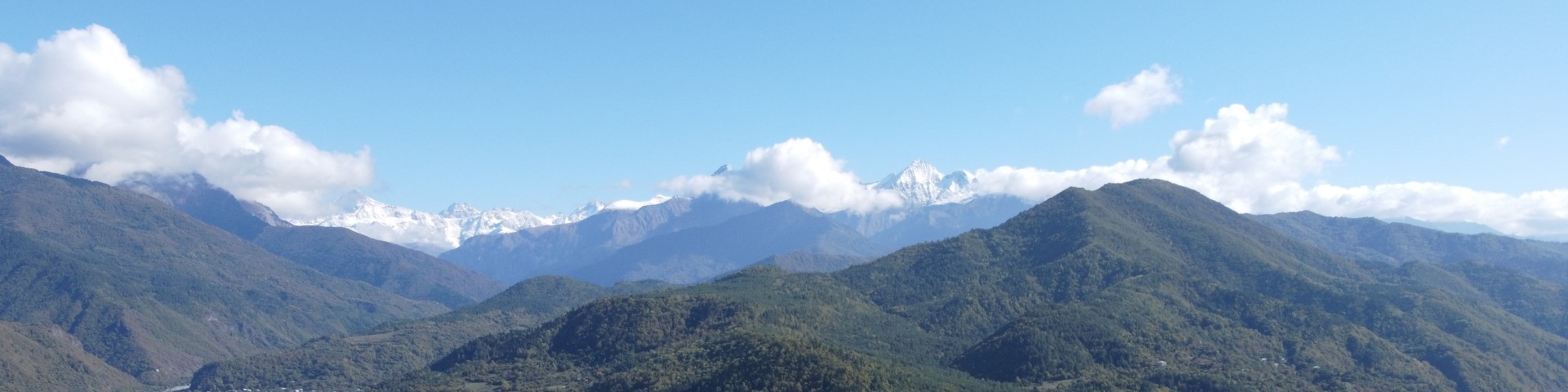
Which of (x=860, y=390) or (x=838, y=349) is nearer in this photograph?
(x=860, y=390)

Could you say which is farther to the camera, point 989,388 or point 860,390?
point 989,388

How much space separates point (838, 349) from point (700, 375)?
921 inches

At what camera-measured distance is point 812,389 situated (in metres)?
172

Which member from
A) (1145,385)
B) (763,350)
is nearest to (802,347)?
(763,350)

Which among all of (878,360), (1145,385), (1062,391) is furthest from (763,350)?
(1145,385)

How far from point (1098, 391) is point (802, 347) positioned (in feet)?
163

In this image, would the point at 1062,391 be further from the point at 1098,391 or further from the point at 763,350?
the point at 763,350

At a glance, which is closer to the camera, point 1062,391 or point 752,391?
point 752,391

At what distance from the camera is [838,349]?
640ft

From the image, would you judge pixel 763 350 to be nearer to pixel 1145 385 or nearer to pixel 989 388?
pixel 989 388

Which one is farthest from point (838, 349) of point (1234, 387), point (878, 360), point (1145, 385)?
point (1234, 387)

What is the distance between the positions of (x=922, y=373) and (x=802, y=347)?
23255 mm

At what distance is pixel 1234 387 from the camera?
646 ft

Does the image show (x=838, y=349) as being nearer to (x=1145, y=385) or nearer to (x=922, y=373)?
(x=922, y=373)
